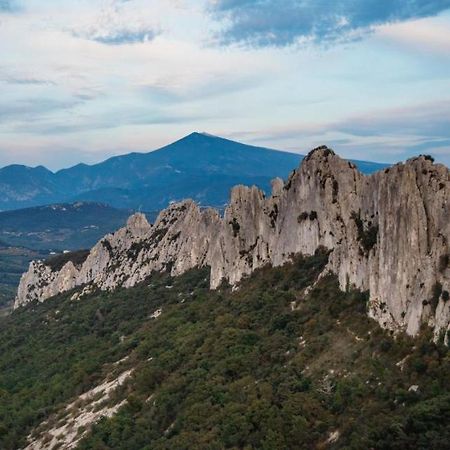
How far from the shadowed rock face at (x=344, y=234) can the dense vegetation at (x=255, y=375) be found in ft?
8.76

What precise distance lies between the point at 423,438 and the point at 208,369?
33424 millimetres

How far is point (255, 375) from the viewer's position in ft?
210

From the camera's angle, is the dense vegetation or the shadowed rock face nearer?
the dense vegetation

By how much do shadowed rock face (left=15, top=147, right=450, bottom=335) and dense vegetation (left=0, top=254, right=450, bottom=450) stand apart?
267 cm

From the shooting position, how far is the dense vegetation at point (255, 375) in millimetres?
47469

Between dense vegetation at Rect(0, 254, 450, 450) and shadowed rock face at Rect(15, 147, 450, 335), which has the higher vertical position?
shadowed rock face at Rect(15, 147, 450, 335)

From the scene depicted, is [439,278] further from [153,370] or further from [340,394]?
[153,370]

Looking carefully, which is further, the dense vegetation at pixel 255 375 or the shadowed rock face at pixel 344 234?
the shadowed rock face at pixel 344 234

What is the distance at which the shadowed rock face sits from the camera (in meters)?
54.7

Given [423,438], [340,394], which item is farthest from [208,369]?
[423,438]

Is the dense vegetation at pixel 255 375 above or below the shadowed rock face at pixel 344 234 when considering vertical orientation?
below

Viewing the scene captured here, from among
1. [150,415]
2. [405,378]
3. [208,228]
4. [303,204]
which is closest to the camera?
[405,378]

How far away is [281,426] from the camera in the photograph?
5159 centimetres

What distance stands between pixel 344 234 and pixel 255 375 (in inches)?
756
